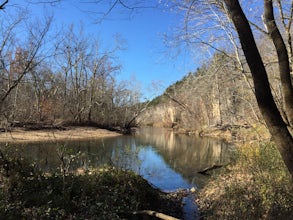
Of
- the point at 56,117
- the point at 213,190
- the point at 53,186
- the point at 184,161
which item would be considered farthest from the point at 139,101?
the point at 53,186

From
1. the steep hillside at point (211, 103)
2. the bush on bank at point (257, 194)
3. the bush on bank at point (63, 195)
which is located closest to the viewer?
the bush on bank at point (63, 195)

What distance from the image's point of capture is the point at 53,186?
561 cm

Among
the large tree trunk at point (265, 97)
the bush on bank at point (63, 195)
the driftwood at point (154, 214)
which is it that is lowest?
the driftwood at point (154, 214)

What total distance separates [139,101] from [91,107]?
27.4 ft

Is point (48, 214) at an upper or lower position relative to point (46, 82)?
lower

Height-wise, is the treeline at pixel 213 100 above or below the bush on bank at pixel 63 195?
above

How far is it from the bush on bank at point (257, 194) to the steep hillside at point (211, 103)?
1565mm

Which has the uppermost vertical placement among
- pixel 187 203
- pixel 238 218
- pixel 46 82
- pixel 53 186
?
pixel 46 82

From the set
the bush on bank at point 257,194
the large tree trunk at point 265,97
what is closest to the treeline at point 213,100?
the bush on bank at point 257,194

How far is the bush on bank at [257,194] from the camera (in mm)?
5319

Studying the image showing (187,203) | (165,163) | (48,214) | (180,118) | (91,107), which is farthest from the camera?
(180,118)

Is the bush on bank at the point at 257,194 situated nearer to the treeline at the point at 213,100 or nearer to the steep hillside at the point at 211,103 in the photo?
the treeline at the point at 213,100

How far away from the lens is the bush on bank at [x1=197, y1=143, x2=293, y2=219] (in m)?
5.32

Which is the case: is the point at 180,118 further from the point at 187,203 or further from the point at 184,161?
the point at 187,203
